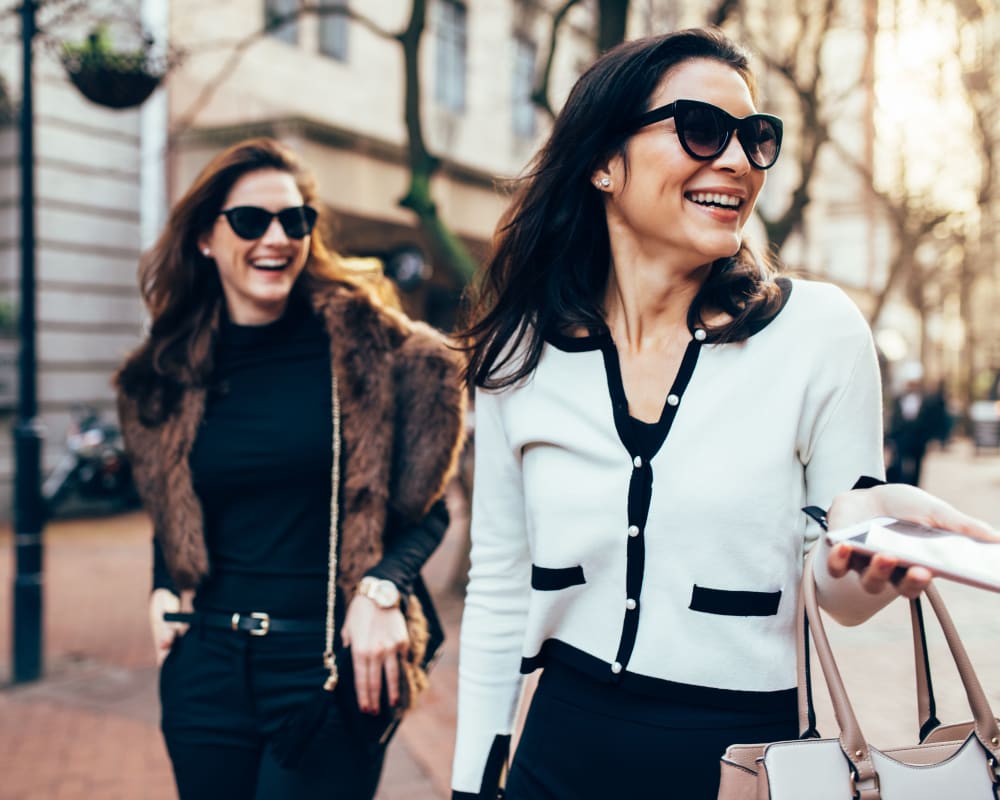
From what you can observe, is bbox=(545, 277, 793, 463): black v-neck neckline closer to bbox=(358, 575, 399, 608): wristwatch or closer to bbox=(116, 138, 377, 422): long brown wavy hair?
bbox=(358, 575, 399, 608): wristwatch

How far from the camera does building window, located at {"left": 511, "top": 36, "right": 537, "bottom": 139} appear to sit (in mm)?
18531

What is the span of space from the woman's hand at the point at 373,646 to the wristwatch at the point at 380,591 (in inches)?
0.4

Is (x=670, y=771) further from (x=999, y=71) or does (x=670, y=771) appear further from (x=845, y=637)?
(x=999, y=71)

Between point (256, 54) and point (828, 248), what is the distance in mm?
30103

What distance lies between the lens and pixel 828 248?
130ft

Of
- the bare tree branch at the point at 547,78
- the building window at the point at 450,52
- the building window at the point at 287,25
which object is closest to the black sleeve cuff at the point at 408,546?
the bare tree branch at the point at 547,78

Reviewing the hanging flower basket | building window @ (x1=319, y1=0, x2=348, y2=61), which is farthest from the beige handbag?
building window @ (x1=319, y1=0, x2=348, y2=61)

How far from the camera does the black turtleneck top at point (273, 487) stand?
254 centimetres

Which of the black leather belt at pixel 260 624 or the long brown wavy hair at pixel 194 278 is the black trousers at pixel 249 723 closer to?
the black leather belt at pixel 260 624

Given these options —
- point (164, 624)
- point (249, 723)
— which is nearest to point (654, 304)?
point (249, 723)

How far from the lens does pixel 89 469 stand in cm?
1177

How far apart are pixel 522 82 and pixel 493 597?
708 inches

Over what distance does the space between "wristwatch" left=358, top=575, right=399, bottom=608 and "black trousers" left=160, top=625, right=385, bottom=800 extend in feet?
0.61

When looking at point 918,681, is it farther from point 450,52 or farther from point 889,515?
point 450,52
